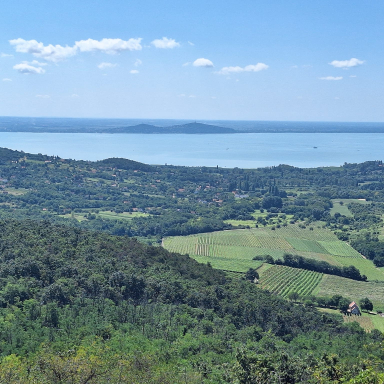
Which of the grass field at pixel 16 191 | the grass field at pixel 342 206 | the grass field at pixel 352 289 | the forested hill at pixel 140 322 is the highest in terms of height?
the forested hill at pixel 140 322

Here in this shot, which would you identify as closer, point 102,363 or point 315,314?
point 102,363

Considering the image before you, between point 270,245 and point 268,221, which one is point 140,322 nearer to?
point 270,245

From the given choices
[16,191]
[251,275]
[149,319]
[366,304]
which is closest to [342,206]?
[251,275]

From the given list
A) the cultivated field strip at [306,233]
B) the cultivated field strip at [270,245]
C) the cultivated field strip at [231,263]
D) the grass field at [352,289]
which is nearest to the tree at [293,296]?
the grass field at [352,289]

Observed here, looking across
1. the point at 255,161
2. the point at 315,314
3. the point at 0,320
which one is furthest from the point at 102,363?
the point at 255,161

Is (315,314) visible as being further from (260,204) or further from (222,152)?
(222,152)

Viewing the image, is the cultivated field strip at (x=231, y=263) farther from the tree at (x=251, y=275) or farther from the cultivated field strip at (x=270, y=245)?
the tree at (x=251, y=275)
